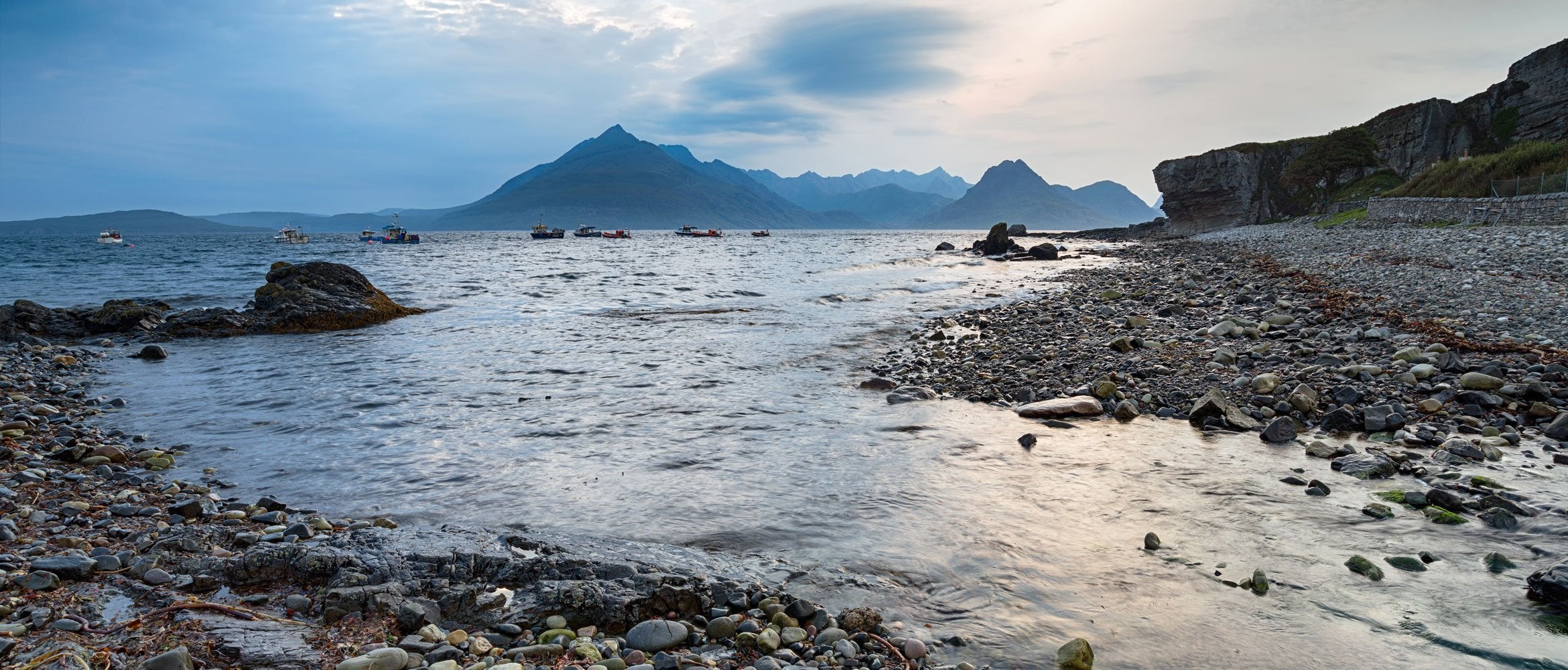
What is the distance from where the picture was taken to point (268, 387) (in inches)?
539

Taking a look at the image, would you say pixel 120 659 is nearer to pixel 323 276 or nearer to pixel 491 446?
pixel 491 446

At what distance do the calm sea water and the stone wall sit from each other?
94.2 feet

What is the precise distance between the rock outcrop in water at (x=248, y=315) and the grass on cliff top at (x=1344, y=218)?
58.9m

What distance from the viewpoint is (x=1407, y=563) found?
5.43 metres

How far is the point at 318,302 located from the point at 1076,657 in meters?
25.0

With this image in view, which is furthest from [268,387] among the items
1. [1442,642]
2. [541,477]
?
[1442,642]

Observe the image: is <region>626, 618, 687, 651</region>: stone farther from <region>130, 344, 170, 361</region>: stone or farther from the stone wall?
the stone wall

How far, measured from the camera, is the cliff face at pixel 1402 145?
60531mm

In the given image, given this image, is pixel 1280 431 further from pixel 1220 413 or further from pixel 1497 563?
pixel 1497 563

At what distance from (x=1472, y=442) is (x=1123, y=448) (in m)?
3.46

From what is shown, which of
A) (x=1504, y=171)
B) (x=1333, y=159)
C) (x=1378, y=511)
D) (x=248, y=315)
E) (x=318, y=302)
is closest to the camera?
(x=1378, y=511)

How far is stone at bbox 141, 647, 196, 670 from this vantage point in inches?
152

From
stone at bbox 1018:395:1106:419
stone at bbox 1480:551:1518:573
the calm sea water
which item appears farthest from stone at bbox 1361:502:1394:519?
stone at bbox 1018:395:1106:419

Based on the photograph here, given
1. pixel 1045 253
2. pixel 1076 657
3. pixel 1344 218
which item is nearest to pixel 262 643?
pixel 1076 657
